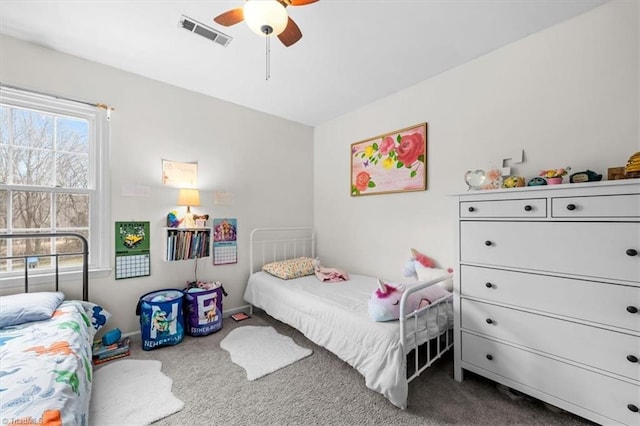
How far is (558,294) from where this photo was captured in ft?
5.05

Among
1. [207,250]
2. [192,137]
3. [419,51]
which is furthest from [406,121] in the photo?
[207,250]

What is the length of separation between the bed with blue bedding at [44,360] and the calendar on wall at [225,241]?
120cm

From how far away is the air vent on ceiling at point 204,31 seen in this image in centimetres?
189

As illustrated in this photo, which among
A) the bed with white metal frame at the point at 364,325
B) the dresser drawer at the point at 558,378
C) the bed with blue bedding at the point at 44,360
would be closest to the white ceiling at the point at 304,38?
the bed with blue bedding at the point at 44,360

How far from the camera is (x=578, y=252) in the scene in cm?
149

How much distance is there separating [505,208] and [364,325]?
3.89 ft

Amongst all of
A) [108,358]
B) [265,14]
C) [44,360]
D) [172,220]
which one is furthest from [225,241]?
[265,14]

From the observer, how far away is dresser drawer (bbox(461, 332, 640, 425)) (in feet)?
4.45

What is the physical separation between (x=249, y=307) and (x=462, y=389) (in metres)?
2.31

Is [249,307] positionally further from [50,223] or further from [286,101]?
[286,101]

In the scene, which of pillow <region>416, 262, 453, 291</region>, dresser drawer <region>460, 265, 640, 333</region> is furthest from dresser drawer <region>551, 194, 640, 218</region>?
pillow <region>416, 262, 453, 291</region>

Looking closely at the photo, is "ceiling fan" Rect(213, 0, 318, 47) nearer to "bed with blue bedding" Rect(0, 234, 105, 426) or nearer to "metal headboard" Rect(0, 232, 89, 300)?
"bed with blue bedding" Rect(0, 234, 105, 426)

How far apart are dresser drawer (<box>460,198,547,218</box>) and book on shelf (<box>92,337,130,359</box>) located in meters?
2.92

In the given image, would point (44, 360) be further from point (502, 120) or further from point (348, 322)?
point (502, 120)
